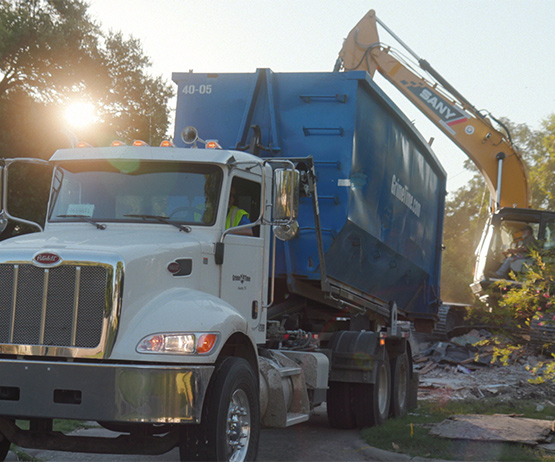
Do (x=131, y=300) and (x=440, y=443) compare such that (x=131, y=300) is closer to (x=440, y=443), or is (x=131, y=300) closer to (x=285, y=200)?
(x=285, y=200)

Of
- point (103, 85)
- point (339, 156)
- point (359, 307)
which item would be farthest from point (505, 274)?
point (103, 85)

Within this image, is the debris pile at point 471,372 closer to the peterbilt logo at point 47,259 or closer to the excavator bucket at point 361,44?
the peterbilt logo at point 47,259

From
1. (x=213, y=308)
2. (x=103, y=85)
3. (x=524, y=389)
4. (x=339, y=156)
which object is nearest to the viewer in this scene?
(x=213, y=308)

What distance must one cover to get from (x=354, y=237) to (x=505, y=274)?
8.82 metres

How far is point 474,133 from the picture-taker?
1877 centimetres

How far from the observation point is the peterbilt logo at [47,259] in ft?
18.5

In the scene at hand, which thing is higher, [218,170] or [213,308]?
[218,170]

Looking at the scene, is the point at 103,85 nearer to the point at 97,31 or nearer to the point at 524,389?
the point at 97,31

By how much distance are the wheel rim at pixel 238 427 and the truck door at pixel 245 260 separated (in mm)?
892

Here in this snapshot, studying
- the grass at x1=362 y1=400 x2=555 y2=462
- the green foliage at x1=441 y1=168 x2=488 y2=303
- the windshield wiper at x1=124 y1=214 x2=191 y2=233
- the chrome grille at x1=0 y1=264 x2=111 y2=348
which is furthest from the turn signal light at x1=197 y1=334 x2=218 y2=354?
the green foliage at x1=441 y1=168 x2=488 y2=303

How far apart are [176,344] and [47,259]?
1.10 metres

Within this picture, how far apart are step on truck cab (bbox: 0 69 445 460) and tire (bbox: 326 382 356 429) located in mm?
18

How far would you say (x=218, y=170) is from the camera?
22.4 feet

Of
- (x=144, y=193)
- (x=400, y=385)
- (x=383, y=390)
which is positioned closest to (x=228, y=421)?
(x=144, y=193)
